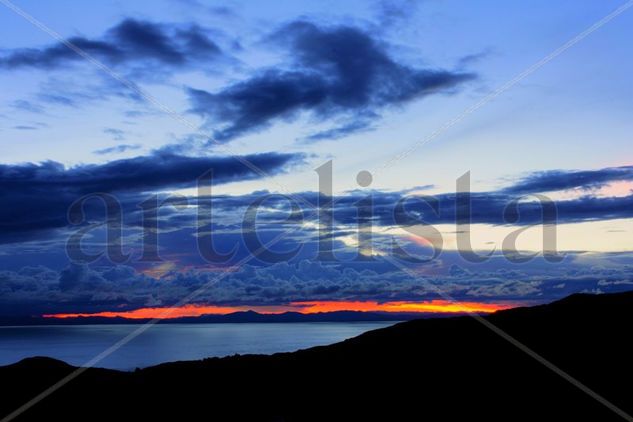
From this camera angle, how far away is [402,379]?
3247 cm

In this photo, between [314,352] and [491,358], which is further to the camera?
[314,352]

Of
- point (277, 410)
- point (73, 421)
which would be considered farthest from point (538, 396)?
point (73, 421)

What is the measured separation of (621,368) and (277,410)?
53.2ft

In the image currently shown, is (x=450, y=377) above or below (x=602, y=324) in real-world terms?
below

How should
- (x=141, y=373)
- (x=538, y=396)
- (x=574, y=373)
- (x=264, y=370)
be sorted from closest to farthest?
(x=538, y=396) → (x=574, y=373) → (x=264, y=370) → (x=141, y=373)

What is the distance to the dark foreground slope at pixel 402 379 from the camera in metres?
27.7

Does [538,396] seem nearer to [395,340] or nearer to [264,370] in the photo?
[395,340]

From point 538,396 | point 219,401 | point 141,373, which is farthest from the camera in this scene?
point 141,373

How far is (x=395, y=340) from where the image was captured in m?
39.5

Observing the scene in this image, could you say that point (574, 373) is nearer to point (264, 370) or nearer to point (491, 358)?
point (491, 358)

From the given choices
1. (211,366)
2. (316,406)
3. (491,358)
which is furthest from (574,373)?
(211,366)

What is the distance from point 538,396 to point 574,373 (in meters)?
3.14

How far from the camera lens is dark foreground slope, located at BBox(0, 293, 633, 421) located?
27733 millimetres

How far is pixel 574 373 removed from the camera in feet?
96.3
